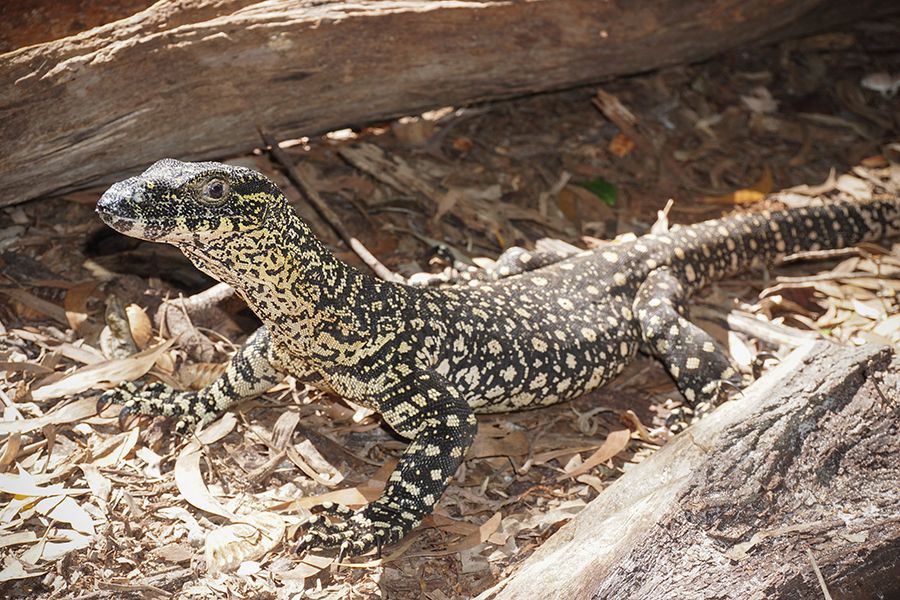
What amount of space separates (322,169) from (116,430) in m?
3.41

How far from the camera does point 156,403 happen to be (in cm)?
634

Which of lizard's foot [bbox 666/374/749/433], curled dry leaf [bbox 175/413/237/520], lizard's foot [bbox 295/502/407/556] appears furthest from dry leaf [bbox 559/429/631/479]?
curled dry leaf [bbox 175/413/237/520]

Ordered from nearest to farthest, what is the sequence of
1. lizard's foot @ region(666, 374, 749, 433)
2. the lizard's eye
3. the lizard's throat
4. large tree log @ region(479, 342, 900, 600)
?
large tree log @ region(479, 342, 900, 600) < the lizard's eye < the lizard's throat < lizard's foot @ region(666, 374, 749, 433)

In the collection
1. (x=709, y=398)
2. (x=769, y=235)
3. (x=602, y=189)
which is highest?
(x=602, y=189)

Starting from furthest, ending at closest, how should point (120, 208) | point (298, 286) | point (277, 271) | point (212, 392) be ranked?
point (212, 392) < point (298, 286) < point (277, 271) < point (120, 208)

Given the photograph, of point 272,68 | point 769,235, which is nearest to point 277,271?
point 272,68

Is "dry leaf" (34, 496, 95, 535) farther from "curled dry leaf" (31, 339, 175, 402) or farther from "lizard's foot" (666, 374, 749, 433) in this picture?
"lizard's foot" (666, 374, 749, 433)

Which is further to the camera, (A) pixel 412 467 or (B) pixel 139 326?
(B) pixel 139 326

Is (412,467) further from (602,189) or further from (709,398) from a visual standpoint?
(602,189)

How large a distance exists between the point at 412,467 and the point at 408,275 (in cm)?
246

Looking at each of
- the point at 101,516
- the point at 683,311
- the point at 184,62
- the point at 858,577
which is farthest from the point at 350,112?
the point at 858,577

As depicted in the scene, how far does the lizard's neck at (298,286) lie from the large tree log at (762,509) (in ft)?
6.26

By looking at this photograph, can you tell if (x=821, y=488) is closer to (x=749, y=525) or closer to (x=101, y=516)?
(x=749, y=525)

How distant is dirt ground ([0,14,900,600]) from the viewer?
18.0 feet
